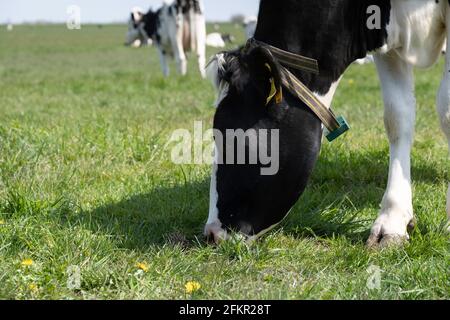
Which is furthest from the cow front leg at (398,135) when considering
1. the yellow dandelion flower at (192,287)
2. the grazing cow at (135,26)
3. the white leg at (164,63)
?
the grazing cow at (135,26)

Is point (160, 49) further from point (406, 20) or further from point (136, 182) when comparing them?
point (406, 20)

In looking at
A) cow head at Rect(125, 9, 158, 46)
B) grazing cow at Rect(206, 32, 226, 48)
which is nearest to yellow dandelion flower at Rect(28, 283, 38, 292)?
cow head at Rect(125, 9, 158, 46)

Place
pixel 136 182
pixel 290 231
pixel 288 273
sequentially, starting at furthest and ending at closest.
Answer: pixel 136 182 → pixel 290 231 → pixel 288 273

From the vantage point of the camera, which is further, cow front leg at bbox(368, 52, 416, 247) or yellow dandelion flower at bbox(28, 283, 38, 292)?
cow front leg at bbox(368, 52, 416, 247)

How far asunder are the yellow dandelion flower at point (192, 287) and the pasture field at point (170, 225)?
0.06 ft

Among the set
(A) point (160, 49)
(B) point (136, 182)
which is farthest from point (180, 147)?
(A) point (160, 49)

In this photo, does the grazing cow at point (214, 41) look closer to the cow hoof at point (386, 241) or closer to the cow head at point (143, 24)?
the cow head at point (143, 24)

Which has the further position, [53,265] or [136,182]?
[136,182]

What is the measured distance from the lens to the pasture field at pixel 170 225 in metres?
2.63

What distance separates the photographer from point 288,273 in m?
2.81

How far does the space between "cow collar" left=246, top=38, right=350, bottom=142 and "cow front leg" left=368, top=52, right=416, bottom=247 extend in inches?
24.3

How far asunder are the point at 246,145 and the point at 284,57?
412 mm

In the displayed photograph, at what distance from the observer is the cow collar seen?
289 cm

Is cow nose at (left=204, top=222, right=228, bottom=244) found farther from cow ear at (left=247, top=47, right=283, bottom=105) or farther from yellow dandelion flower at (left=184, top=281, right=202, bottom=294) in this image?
cow ear at (left=247, top=47, right=283, bottom=105)
